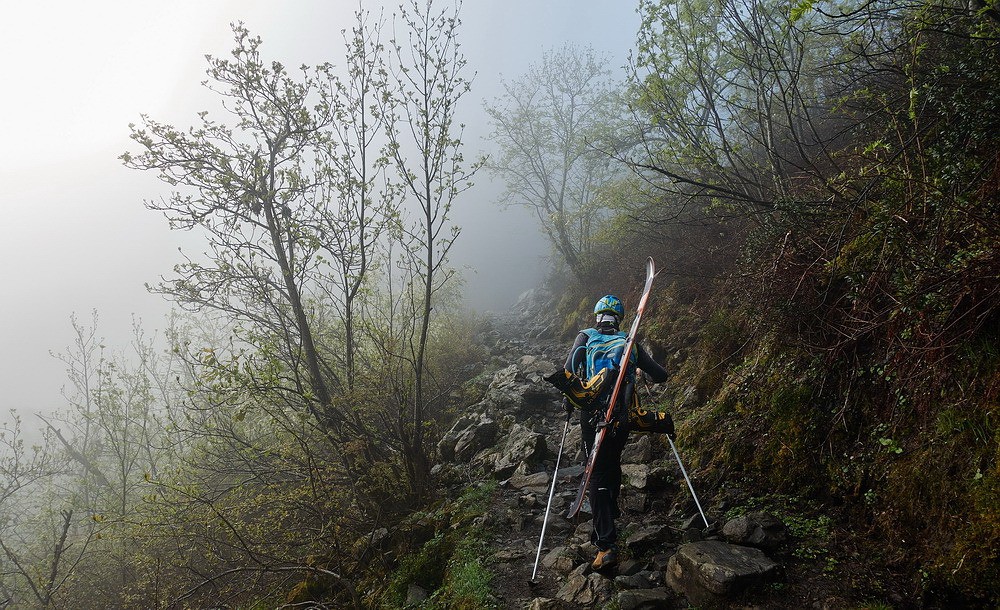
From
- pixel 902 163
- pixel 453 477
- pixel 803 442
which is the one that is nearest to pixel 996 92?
pixel 902 163

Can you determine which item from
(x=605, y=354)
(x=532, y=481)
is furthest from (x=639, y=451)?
(x=605, y=354)

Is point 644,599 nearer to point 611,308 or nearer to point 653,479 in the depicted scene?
point 653,479

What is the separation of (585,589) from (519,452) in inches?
154

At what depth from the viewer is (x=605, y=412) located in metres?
5.10

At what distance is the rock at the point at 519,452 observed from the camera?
7.71 m

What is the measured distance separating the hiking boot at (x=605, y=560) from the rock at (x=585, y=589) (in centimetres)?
11

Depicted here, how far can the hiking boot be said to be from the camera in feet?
14.3

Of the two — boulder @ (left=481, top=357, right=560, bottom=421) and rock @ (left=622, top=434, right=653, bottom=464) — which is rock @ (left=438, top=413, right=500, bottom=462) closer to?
boulder @ (left=481, top=357, right=560, bottom=421)

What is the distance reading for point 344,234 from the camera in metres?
8.38

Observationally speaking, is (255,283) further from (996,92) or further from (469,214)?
(469,214)

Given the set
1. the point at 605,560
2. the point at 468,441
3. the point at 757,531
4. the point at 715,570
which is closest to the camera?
the point at 715,570

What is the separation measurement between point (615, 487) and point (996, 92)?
526 centimetres

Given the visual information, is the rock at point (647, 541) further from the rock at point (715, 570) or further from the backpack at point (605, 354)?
the backpack at point (605, 354)

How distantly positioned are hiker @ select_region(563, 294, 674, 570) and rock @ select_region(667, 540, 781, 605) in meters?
0.83
